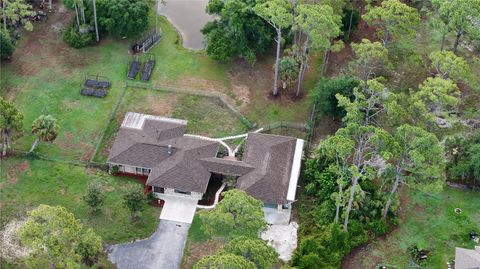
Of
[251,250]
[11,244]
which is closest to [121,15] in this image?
[11,244]

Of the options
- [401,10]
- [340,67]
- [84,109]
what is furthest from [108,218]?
[401,10]

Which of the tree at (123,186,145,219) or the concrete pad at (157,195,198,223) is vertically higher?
the tree at (123,186,145,219)

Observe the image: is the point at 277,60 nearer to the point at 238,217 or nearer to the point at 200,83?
the point at 200,83

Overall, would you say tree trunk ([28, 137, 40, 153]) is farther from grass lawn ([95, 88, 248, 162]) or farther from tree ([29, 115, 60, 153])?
grass lawn ([95, 88, 248, 162])

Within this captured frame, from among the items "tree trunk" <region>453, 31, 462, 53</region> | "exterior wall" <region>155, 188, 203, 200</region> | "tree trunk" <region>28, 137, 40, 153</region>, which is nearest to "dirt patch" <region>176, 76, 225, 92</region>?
"exterior wall" <region>155, 188, 203, 200</region>

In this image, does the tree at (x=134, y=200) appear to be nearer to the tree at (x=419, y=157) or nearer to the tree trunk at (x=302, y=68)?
the tree at (x=419, y=157)
